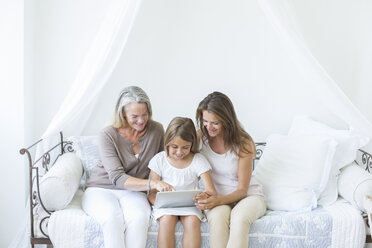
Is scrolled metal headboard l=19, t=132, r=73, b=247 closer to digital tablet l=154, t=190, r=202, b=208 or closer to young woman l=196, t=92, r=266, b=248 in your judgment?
digital tablet l=154, t=190, r=202, b=208

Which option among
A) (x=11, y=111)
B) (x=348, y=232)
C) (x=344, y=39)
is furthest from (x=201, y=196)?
(x=344, y=39)

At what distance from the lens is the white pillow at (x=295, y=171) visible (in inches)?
114

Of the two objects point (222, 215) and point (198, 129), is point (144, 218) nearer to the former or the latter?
point (222, 215)

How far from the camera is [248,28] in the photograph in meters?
3.55

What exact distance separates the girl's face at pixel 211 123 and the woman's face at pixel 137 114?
1.15 ft

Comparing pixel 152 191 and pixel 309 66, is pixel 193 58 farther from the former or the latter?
pixel 152 191

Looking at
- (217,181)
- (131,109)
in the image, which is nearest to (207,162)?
(217,181)

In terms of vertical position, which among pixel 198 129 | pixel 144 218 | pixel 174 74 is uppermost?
pixel 174 74

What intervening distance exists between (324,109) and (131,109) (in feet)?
5.08

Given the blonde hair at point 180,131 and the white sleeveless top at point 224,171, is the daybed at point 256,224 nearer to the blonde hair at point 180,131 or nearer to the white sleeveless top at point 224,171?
the white sleeveless top at point 224,171

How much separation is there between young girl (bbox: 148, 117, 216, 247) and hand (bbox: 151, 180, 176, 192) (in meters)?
0.08

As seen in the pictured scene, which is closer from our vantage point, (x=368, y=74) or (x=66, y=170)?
(x=66, y=170)

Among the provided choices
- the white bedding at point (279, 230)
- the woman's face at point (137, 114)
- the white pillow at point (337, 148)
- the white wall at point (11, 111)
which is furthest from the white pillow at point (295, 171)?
the white wall at point (11, 111)

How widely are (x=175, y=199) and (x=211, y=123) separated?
0.48 metres
